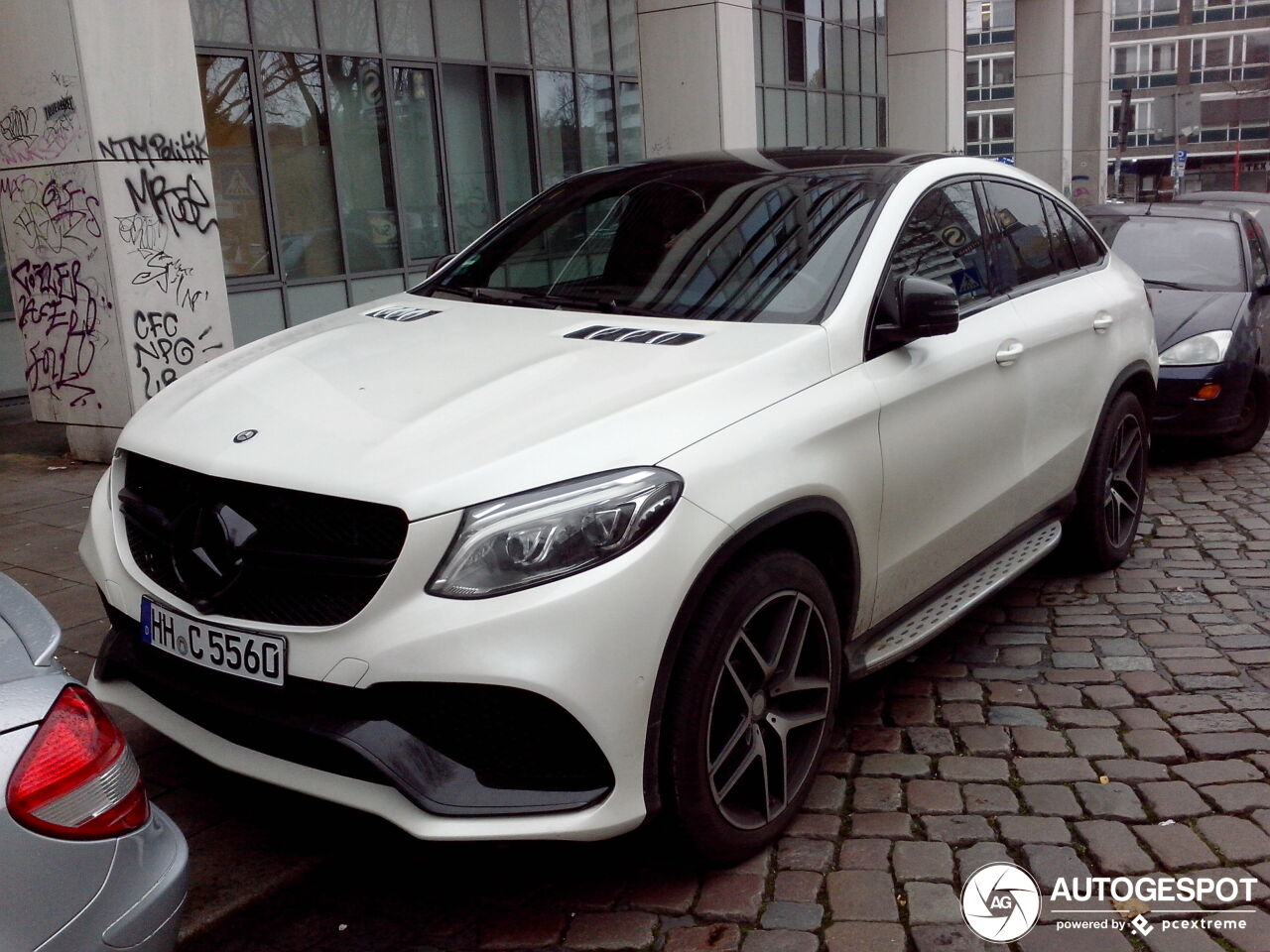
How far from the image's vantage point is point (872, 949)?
2803mm

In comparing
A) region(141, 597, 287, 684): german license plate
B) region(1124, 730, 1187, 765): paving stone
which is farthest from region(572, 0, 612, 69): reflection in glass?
region(141, 597, 287, 684): german license plate

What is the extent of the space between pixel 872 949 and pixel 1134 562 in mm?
3429

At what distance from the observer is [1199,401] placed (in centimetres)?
741

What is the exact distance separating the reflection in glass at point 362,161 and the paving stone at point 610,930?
33.2ft

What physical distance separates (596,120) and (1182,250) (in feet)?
28.0

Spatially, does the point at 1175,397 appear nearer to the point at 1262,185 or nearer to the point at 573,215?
the point at 573,215

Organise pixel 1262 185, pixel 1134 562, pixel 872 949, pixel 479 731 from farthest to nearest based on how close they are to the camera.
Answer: pixel 1262 185 < pixel 1134 562 < pixel 872 949 < pixel 479 731

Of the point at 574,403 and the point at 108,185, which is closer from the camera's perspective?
the point at 574,403

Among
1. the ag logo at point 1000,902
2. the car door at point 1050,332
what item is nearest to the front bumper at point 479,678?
the ag logo at point 1000,902

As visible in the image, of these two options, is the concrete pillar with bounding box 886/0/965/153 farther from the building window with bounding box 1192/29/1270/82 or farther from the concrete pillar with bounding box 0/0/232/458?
the building window with bounding box 1192/29/1270/82

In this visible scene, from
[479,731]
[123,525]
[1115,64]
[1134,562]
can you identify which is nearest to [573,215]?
[123,525]

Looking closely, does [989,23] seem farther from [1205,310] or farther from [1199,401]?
[1199,401]

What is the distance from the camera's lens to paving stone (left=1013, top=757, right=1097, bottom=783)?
3.56 meters

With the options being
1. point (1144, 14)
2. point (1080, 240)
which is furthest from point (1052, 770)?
point (1144, 14)
